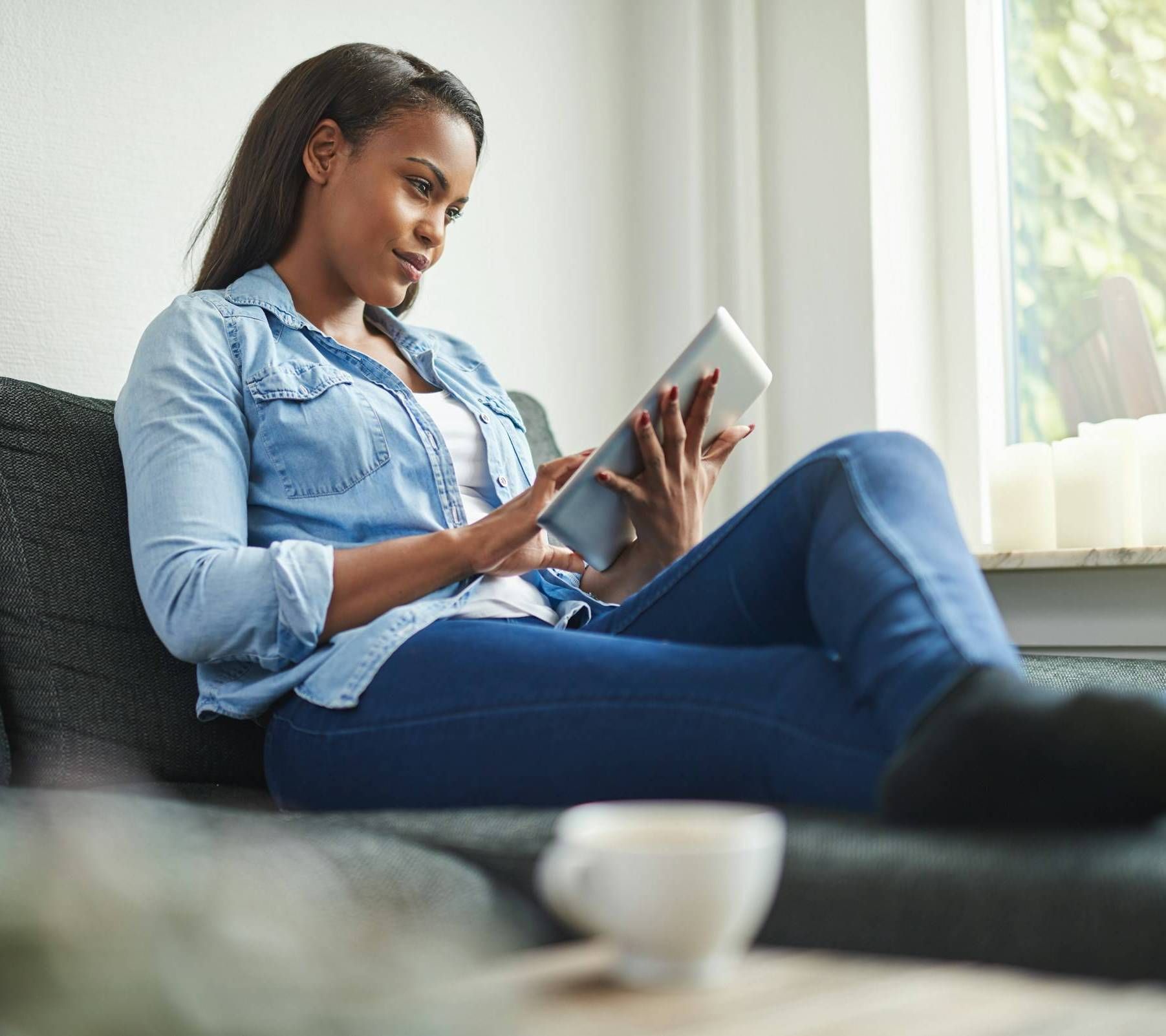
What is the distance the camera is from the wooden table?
39 cm

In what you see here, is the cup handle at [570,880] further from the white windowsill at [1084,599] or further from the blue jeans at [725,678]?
the white windowsill at [1084,599]

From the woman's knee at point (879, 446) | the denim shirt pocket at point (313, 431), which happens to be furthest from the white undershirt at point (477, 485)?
the woman's knee at point (879, 446)

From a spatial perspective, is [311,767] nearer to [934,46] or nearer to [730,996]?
[730,996]

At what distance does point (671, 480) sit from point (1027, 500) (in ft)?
2.66

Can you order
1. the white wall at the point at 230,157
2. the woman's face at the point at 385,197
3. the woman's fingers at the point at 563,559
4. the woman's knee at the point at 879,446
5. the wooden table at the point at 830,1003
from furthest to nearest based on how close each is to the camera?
the white wall at the point at 230,157 → the woman's face at the point at 385,197 → the woman's fingers at the point at 563,559 → the woman's knee at the point at 879,446 → the wooden table at the point at 830,1003

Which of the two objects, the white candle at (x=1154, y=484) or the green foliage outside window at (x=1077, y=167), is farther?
the green foliage outside window at (x=1077, y=167)

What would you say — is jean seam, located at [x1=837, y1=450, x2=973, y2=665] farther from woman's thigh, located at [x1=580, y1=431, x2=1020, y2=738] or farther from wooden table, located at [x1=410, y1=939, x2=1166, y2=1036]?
wooden table, located at [x1=410, y1=939, x2=1166, y2=1036]

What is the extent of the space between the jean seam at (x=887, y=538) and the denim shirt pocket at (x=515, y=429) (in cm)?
59

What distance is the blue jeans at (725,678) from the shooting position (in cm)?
82

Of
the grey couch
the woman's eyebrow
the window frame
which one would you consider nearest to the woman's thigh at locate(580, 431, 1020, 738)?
the grey couch

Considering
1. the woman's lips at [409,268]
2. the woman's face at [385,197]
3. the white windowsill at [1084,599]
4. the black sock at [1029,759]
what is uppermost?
the woman's face at [385,197]

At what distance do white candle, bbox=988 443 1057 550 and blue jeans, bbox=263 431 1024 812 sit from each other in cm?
87

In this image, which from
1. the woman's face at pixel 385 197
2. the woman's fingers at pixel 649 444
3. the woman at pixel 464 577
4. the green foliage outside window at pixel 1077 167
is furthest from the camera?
the green foliage outside window at pixel 1077 167

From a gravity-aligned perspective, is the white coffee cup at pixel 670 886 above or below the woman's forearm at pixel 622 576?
above
